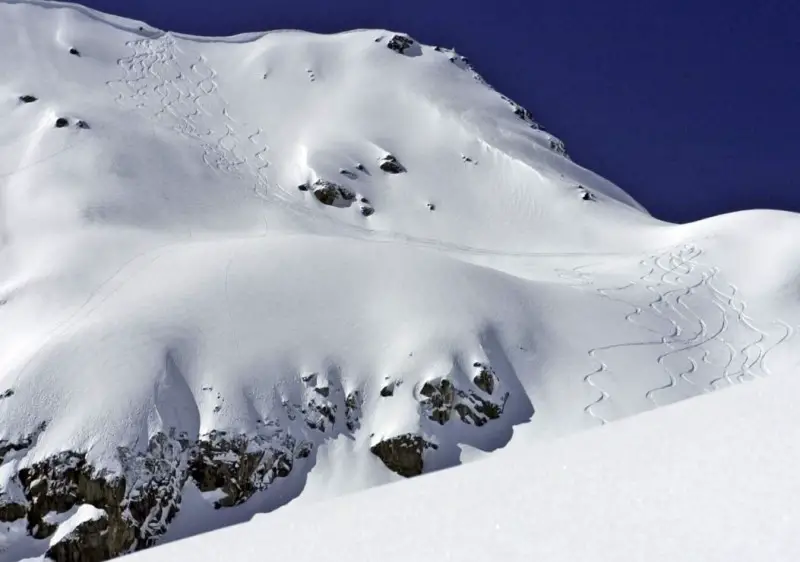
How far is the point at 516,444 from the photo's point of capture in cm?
2739

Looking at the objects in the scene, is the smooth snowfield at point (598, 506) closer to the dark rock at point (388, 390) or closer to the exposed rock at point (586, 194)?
the dark rock at point (388, 390)

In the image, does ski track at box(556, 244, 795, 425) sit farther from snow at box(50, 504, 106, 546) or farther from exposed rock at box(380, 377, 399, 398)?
snow at box(50, 504, 106, 546)

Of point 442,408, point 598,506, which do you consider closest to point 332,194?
point 442,408

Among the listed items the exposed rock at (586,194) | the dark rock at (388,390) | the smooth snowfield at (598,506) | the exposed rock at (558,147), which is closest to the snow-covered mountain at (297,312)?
the dark rock at (388,390)

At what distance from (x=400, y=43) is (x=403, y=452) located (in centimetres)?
6264

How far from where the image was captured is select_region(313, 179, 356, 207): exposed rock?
169 ft

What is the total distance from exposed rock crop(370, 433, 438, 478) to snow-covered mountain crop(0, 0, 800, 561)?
0.26 ft

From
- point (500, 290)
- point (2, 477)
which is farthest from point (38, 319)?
point (500, 290)

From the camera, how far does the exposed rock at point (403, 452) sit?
26.7m

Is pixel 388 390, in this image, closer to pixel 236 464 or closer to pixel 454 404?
pixel 454 404

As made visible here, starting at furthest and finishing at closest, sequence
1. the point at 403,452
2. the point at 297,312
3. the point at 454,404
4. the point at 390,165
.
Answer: the point at 390,165 → the point at 297,312 → the point at 454,404 → the point at 403,452

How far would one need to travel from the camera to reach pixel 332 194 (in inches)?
2036

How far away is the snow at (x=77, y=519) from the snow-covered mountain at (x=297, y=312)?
80mm

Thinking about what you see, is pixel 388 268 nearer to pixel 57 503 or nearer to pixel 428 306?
pixel 428 306
